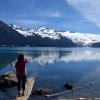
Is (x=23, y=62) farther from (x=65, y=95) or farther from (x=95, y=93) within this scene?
(x=95, y=93)

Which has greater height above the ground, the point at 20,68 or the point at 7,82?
the point at 20,68

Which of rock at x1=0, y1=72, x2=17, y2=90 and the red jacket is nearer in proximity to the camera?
the red jacket

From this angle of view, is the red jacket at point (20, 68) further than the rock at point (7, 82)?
No

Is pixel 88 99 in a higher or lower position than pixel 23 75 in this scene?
lower

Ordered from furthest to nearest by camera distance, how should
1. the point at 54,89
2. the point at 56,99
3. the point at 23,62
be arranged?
1. the point at 54,89
2. the point at 56,99
3. the point at 23,62

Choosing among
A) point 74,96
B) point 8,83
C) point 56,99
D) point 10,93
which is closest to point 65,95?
point 74,96

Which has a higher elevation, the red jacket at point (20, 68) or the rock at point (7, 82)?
the red jacket at point (20, 68)

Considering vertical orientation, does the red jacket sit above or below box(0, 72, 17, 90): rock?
above

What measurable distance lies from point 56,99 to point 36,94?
441 centimetres

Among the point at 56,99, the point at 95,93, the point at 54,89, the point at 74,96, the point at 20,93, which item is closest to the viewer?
the point at 20,93

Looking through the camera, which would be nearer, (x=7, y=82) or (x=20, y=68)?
(x=20, y=68)

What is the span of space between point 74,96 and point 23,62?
1442cm

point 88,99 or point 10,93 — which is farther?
point 10,93

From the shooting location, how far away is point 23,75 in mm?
24141
